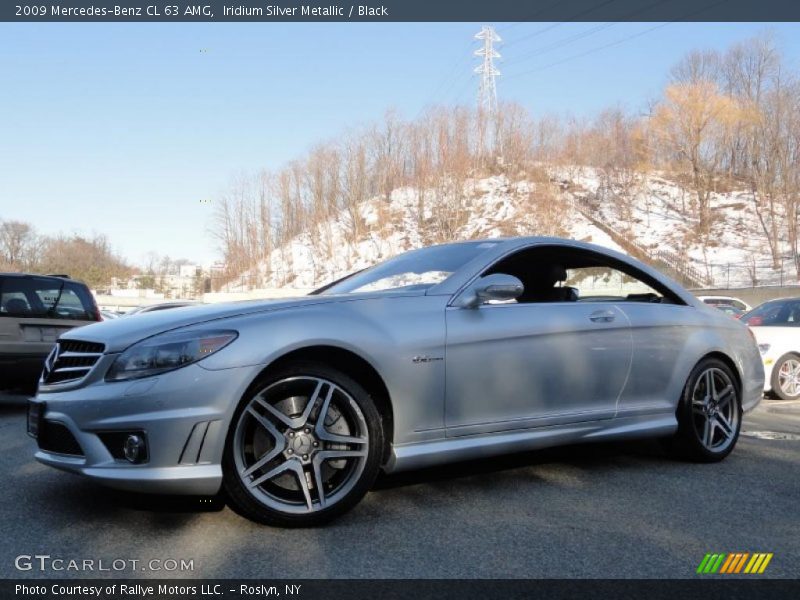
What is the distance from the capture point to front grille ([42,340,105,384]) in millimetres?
3416

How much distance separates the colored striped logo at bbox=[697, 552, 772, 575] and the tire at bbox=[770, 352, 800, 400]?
7291mm

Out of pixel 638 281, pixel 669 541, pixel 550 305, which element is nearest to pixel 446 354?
pixel 550 305

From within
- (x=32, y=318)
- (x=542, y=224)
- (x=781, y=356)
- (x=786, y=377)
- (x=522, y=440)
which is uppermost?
(x=542, y=224)

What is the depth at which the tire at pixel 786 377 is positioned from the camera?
377 inches

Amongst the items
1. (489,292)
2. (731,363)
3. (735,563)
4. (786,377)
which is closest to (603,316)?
(489,292)

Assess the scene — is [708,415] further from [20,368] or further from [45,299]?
[45,299]

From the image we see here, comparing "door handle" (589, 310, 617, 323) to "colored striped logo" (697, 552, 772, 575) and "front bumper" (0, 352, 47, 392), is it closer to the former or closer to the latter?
"colored striped logo" (697, 552, 772, 575)

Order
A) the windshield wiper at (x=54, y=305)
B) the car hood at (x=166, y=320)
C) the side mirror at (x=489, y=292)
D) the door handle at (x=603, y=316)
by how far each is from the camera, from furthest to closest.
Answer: the windshield wiper at (x=54, y=305)
the door handle at (x=603, y=316)
the side mirror at (x=489, y=292)
the car hood at (x=166, y=320)

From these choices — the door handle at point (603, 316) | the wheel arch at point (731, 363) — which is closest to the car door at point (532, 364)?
the door handle at point (603, 316)

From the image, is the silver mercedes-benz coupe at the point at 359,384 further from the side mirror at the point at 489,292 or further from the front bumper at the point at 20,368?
the front bumper at the point at 20,368

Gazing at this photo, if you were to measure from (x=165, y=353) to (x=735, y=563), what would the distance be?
8.41 feet

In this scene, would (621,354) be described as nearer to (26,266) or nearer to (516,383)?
(516,383)

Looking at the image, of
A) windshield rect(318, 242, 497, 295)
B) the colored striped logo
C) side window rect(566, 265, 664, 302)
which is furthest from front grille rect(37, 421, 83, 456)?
side window rect(566, 265, 664, 302)

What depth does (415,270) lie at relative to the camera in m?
4.48
